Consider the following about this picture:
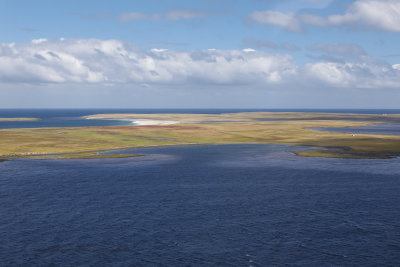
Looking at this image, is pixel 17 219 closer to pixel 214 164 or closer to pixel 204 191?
pixel 204 191

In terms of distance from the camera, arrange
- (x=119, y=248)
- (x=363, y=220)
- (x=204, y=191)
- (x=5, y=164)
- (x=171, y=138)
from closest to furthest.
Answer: (x=119, y=248) → (x=363, y=220) → (x=204, y=191) → (x=5, y=164) → (x=171, y=138)

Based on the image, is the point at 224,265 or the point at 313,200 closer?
the point at 224,265

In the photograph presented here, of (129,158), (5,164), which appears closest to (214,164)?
(129,158)

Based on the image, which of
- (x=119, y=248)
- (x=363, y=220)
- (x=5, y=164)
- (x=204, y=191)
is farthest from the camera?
(x=5, y=164)
